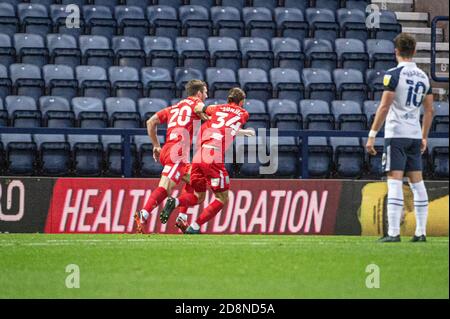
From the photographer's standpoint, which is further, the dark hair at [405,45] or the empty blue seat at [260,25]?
the empty blue seat at [260,25]

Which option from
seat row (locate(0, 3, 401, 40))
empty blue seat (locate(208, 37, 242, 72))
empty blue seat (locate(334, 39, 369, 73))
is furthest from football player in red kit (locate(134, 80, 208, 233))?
empty blue seat (locate(334, 39, 369, 73))

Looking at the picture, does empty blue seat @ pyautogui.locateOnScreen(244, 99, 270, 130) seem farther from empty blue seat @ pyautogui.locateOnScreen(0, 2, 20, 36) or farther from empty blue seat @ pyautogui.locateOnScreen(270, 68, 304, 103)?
empty blue seat @ pyautogui.locateOnScreen(0, 2, 20, 36)

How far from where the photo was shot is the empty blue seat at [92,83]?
1866cm

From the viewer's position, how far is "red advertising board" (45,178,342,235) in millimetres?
15250

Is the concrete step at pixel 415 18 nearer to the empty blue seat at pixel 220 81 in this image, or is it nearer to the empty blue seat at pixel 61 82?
the empty blue seat at pixel 220 81

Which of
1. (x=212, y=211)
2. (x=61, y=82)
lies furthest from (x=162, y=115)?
(x=61, y=82)

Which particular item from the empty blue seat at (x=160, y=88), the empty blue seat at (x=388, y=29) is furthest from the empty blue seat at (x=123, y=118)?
the empty blue seat at (x=388, y=29)

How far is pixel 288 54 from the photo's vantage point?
20.3 m

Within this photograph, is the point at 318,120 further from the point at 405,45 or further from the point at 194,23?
the point at 405,45

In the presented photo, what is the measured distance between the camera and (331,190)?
1561cm

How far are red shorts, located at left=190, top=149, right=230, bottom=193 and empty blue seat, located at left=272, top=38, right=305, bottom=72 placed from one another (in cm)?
641

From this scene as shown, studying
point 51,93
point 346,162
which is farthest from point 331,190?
point 51,93

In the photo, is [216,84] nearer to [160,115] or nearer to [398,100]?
[160,115]

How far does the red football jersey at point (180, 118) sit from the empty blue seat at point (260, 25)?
691 cm
